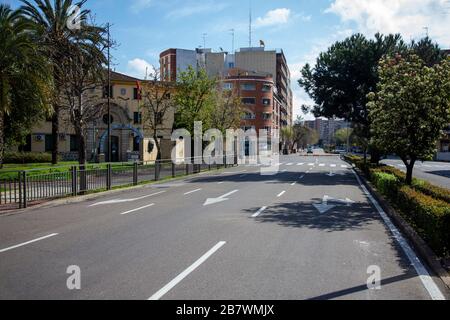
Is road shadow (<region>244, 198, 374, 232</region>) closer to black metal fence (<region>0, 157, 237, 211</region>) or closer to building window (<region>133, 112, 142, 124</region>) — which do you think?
black metal fence (<region>0, 157, 237, 211</region>)

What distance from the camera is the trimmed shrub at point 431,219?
741 cm

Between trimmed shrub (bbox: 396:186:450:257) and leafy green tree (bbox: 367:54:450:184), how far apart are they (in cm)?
474

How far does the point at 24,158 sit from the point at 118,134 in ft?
37.6

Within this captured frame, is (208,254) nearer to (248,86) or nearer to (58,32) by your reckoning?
(58,32)

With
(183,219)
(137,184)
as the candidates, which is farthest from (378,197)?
(137,184)

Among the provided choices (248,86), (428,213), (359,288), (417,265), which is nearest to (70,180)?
(428,213)

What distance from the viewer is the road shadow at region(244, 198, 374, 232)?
10.5 metres

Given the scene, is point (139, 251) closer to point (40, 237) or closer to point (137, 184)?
point (40, 237)

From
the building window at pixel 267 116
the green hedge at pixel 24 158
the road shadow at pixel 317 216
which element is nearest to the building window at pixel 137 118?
the green hedge at pixel 24 158

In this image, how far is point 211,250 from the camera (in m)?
7.85

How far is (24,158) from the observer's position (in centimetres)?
3959

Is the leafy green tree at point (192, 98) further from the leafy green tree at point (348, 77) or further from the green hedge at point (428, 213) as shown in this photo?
the green hedge at point (428, 213)

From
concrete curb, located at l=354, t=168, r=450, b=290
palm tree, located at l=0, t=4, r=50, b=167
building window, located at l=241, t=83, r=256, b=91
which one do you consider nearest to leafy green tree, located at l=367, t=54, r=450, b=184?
concrete curb, located at l=354, t=168, r=450, b=290
